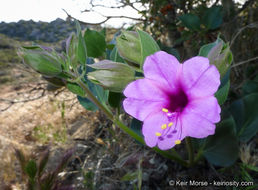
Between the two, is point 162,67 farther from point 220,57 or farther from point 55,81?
point 55,81

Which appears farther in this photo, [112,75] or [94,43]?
[94,43]

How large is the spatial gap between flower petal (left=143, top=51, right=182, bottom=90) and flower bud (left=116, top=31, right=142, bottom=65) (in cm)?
16

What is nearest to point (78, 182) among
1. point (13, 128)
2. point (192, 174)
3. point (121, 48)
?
point (192, 174)

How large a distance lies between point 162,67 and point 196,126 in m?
0.17

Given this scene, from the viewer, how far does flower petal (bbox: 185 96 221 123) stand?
0.55 meters

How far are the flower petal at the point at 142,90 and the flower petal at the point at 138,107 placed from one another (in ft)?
0.04

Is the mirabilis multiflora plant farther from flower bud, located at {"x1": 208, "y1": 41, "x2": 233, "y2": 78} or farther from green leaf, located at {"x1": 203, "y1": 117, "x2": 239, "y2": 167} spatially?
green leaf, located at {"x1": 203, "y1": 117, "x2": 239, "y2": 167}

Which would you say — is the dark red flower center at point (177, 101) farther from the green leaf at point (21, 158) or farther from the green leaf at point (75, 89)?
the green leaf at point (21, 158)

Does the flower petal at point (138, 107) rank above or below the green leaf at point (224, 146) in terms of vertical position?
above

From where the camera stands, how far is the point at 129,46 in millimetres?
762

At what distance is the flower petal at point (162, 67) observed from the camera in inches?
23.8

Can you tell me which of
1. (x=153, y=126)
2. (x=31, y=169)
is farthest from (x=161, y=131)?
(x=31, y=169)

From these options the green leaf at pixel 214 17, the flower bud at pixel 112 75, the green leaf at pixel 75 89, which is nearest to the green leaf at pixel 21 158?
the green leaf at pixel 75 89

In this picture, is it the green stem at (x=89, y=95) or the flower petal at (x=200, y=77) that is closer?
the flower petal at (x=200, y=77)
